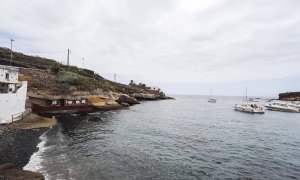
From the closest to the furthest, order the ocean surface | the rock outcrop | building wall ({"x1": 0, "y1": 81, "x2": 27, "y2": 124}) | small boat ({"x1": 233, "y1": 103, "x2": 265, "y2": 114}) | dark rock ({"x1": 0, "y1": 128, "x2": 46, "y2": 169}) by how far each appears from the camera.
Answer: the ocean surface
dark rock ({"x1": 0, "y1": 128, "x2": 46, "y2": 169})
building wall ({"x1": 0, "y1": 81, "x2": 27, "y2": 124})
the rock outcrop
small boat ({"x1": 233, "y1": 103, "x2": 265, "y2": 114})

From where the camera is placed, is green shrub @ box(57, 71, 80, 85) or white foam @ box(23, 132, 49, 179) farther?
green shrub @ box(57, 71, 80, 85)

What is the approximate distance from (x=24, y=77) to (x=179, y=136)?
5381cm

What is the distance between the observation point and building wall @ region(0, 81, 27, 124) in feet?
132

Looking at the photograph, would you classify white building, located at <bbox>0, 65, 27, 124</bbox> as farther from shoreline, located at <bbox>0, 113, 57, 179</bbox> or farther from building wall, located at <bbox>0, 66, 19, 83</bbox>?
shoreline, located at <bbox>0, 113, 57, 179</bbox>

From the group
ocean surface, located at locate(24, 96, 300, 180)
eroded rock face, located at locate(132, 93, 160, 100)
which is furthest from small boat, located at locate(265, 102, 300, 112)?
eroded rock face, located at locate(132, 93, 160, 100)

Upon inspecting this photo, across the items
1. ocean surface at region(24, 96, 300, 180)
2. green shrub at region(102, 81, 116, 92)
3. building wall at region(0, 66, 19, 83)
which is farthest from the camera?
green shrub at region(102, 81, 116, 92)

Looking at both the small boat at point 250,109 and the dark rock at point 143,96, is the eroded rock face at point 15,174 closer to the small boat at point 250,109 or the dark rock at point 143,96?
the small boat at point 250,109

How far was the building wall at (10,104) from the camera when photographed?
40.1 m

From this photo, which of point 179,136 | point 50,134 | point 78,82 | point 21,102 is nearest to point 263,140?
point 179,136

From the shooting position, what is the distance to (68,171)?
1022 inches

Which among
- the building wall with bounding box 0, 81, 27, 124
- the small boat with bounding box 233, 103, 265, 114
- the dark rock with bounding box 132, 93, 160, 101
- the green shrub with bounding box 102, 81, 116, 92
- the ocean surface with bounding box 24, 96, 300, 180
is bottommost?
the ocean surface with bounding box 24, 96, 300, 180

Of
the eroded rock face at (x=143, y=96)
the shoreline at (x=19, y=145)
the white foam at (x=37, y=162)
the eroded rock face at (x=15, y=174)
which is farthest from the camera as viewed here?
the eroded rock face at (x=143, y=96)

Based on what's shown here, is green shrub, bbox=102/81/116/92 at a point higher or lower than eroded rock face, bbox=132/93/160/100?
higher

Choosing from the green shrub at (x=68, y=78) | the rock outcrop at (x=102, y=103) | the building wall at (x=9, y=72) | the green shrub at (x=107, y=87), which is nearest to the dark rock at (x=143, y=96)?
the green shrub at (x=107, y=87)
